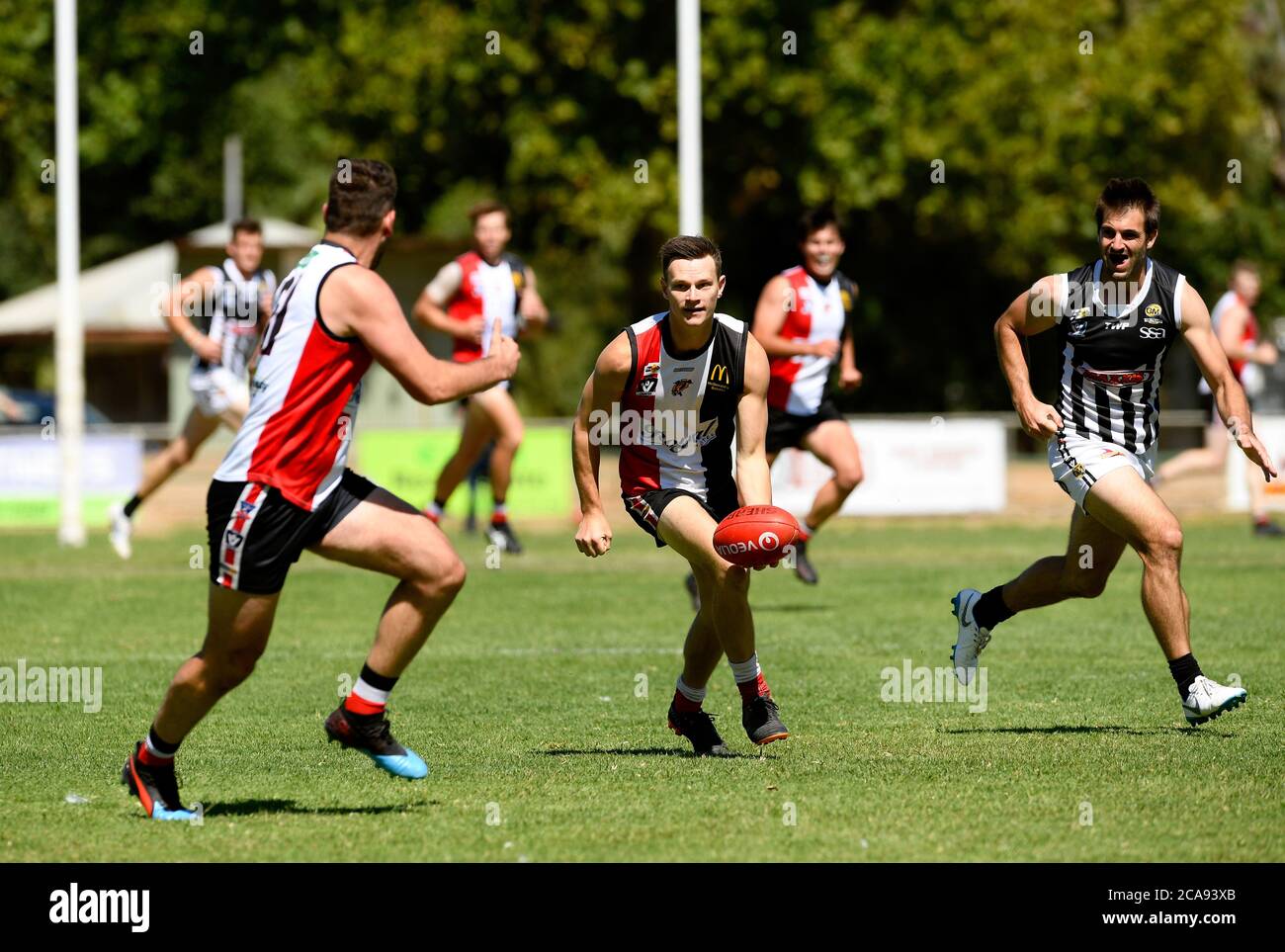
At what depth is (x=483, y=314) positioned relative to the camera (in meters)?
15.0

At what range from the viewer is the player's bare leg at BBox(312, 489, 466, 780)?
632cm

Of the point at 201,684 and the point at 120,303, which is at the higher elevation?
the point at 120,303

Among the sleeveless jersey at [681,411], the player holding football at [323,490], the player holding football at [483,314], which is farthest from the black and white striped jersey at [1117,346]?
the player holding football at [483,314]

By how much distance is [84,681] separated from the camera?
9.77 meters

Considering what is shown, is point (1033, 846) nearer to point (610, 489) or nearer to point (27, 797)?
point (27, 797)

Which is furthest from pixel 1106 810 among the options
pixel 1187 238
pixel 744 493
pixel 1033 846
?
pixel 1187 238

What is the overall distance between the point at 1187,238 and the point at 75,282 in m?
30.3

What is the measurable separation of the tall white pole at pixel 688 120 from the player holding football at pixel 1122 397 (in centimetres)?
1014

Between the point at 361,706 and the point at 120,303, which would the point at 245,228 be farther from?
the point at 120,303

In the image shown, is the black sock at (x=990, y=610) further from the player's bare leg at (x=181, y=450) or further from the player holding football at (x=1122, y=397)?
the player's bare leg at (x=181, y=450)

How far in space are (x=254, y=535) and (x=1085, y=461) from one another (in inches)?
143

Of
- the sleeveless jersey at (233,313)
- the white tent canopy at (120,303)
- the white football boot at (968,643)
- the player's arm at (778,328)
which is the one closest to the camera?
the white football boot at (968,643)

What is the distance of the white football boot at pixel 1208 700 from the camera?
7.69 metres

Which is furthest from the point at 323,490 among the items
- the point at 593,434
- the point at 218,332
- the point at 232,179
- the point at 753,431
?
the point at 232,179
